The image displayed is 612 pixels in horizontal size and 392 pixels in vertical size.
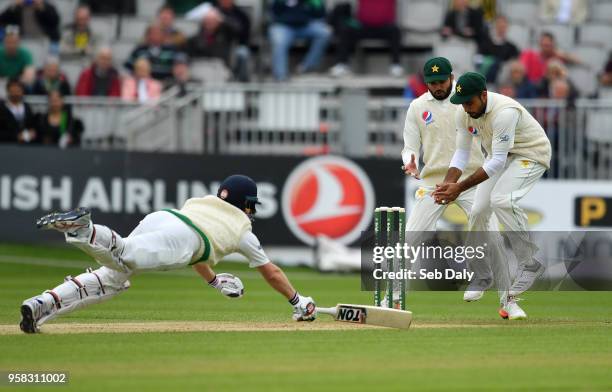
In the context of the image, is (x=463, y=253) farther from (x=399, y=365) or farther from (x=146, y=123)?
(x=146, y=123)

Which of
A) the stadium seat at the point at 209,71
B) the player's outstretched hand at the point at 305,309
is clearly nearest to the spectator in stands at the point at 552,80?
the stadium seat at the point at 209,71

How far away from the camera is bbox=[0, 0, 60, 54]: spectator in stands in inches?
938

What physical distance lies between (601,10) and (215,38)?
7.30 metres

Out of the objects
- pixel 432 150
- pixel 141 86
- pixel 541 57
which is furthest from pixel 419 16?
pixel 432 150

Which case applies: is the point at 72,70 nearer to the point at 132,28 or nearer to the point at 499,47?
the point at 132,28

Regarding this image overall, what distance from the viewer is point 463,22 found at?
77.5 feet

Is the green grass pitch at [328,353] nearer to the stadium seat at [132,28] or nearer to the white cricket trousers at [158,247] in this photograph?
the white cricket trousers at [158,247]

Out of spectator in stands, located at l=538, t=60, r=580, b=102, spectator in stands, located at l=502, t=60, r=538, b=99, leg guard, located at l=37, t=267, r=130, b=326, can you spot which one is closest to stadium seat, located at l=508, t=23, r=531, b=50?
spectator in stands, located at l=538, t=60, r=580, b=102

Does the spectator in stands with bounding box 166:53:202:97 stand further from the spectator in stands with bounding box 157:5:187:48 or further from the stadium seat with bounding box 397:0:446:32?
the stadium seat with bounding box 397:0:446:32

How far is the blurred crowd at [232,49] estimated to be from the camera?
21.6 m

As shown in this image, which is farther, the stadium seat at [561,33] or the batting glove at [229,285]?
the stadium seat at [561,33]

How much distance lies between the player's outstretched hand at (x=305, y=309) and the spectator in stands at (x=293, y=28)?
1180cm

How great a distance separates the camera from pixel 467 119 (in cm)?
1230

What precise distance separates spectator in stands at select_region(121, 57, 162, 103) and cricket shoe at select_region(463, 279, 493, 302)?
958 cm
